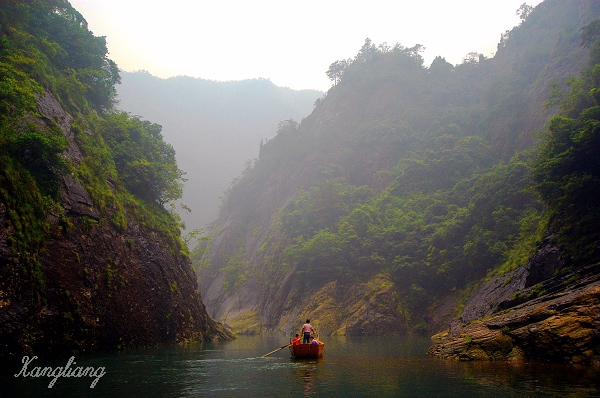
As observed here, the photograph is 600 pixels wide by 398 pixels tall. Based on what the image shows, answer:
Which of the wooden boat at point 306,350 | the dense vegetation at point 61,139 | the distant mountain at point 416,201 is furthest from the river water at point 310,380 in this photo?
the dense vegetation at point 61,139

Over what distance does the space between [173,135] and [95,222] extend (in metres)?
182

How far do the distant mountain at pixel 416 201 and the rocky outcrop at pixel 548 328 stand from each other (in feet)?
0.43

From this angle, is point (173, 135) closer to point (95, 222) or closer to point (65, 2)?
point (65, 2)

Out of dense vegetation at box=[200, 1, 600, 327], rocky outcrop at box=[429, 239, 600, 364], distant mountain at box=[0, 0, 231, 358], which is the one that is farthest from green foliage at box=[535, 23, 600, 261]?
distant mountain at box=[0, 0, 231, 358]

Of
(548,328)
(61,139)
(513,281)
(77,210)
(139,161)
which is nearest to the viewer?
(548,328)

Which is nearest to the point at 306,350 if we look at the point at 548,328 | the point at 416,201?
the point at 548,328

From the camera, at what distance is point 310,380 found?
49.8ft

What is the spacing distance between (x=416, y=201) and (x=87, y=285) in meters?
51.2

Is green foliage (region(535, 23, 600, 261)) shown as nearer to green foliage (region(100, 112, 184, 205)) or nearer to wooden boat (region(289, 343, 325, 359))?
wooden boat (region(289, 343, 325, 359))

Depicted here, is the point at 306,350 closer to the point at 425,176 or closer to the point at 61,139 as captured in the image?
the point at 61,139

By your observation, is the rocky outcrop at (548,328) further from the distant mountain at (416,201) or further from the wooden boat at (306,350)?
the wooden boat at (306,350)

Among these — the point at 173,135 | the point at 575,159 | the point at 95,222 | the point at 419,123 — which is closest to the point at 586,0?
the point at 419,123

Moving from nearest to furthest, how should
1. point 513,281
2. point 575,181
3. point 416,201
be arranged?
point 575,181 < point 513,281 < point 416,201

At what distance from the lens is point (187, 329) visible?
33.9m
